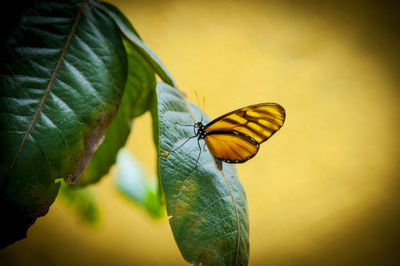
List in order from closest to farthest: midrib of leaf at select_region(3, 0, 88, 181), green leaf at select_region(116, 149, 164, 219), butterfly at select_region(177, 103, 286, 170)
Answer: midrib of leaf at select_region(3, 0, 88, 181) → butterfly at select_region(177, 103, 286, 170) → green leaf at select_region(116, 149, 164, 219)

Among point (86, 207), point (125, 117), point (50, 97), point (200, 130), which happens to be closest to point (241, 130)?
point (200, 130)

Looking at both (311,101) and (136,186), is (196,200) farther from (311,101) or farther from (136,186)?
(311,101)

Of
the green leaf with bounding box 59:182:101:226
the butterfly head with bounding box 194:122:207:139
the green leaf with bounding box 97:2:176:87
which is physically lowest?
the green leaf with bounding box 59:182:101:226

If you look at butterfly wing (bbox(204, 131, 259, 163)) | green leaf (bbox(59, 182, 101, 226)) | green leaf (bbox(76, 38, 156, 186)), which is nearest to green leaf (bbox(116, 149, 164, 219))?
green leaf (bbox(59, 182, 101, 226))

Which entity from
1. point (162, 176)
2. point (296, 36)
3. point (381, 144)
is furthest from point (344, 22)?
point (162, 176)

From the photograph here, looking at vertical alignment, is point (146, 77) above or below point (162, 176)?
above

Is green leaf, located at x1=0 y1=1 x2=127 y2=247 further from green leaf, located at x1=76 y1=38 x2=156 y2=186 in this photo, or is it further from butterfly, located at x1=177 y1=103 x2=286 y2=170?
butterfly, located at x1=177 y1=103 x2=286 y2=170

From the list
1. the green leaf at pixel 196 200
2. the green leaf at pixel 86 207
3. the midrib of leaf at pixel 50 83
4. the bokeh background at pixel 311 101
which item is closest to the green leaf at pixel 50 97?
the midrib of leaf at pixel 50 83

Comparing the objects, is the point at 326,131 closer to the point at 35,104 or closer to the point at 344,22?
the point at 344,22
